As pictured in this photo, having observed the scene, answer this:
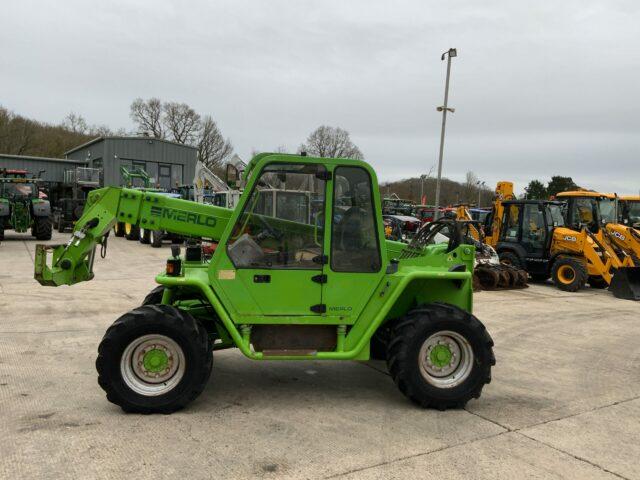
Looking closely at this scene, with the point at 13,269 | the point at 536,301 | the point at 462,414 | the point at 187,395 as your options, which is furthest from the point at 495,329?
the point at 13,269

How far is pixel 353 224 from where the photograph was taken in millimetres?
4715

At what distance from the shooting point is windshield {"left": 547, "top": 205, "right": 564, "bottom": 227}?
13.2 m

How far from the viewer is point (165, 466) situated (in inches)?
140

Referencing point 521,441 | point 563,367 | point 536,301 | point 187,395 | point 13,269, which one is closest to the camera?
point 521,441

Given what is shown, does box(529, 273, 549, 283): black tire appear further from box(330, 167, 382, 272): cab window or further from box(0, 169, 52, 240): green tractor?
box(0, 169, 52, 240): green tractor

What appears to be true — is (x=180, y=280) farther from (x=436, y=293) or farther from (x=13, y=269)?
(x=13, y=269)

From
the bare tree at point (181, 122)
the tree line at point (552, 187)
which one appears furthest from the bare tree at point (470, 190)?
the bare tree at point (181, 122)

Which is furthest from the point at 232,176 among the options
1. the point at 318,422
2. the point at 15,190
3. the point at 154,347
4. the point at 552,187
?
the point at 552,187

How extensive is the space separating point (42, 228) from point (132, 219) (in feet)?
52.7

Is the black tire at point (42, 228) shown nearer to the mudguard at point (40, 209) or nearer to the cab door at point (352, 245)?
the mudguard at point (40, 209)

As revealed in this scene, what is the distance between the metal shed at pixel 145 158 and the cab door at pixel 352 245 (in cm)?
3329

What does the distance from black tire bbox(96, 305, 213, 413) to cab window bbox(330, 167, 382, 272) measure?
1.34 m

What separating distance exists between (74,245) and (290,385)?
7.95 ft

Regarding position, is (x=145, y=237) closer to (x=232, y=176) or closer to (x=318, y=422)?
(x=232, y=176)
